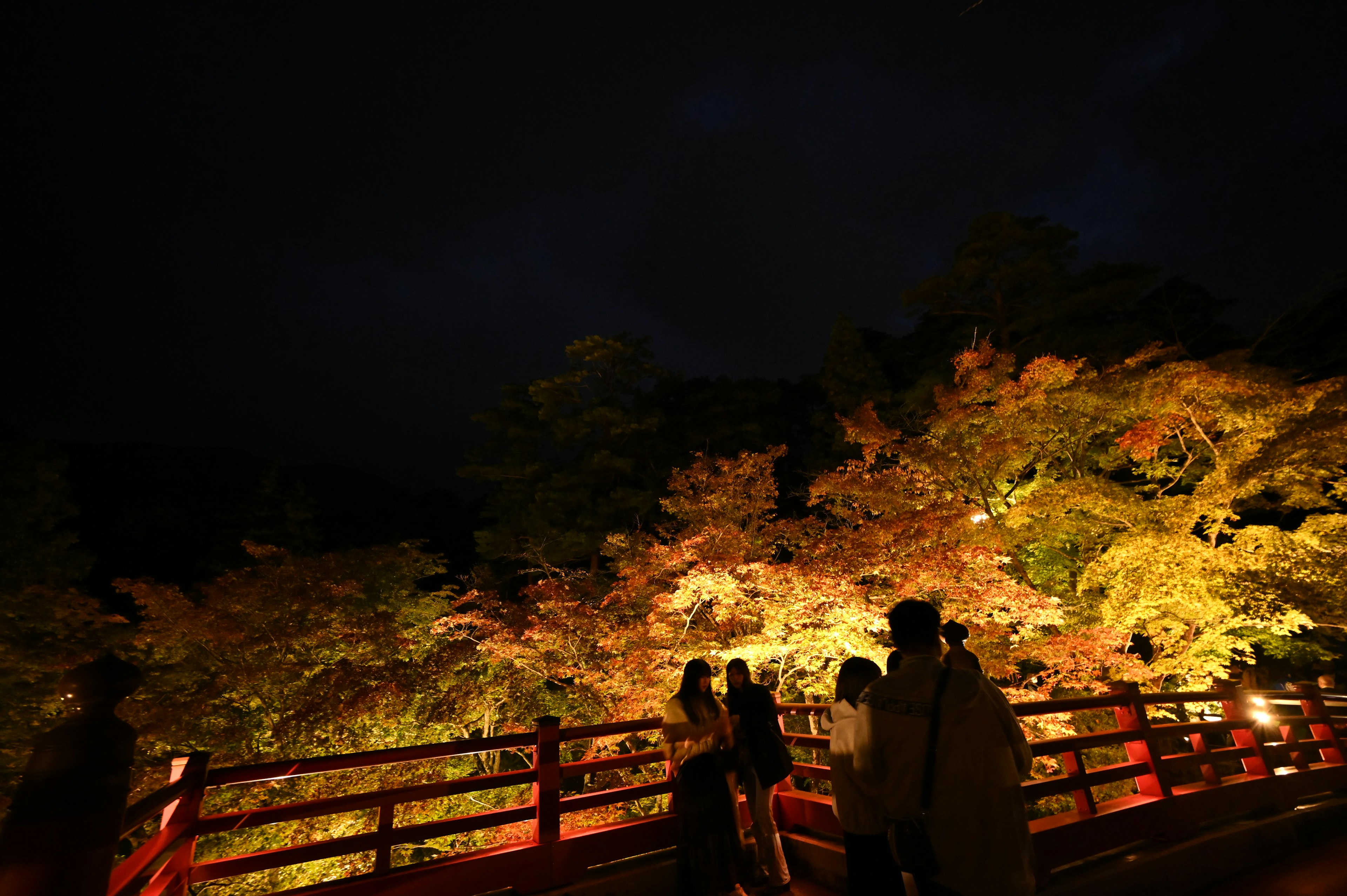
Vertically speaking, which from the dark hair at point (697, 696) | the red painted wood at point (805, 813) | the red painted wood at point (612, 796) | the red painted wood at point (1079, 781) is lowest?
the red painted wood at point (805, 813)

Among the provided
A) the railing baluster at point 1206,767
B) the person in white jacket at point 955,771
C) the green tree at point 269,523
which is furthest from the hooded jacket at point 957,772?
the green tree at point 269,523

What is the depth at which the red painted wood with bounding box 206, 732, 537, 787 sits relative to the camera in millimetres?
3342

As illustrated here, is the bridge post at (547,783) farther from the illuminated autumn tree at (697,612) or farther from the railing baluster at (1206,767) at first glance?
the railing baluster at (1206,767)

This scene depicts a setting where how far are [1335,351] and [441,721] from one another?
763 inches

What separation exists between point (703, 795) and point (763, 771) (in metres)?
0.43

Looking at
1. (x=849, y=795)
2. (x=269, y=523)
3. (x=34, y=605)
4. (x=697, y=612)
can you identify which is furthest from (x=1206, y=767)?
(x=269, y=523)

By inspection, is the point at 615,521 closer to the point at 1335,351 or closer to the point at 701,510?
the point at 701,510

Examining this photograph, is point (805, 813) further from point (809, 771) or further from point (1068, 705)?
point (1068, 705)

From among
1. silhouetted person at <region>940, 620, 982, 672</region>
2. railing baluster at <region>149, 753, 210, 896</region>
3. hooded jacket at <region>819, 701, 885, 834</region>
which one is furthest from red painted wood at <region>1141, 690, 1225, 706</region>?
railing baluster at <region>149, 753, 210, 896</region>

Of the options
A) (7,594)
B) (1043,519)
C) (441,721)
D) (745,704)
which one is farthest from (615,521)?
(745,704)

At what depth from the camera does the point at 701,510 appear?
11602mm

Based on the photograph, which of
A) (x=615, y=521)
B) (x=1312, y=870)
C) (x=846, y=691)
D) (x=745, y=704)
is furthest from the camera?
(x=615, y=521)

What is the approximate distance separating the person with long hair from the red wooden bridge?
0.52 meters

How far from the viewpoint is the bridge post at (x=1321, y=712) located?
6.35 m
